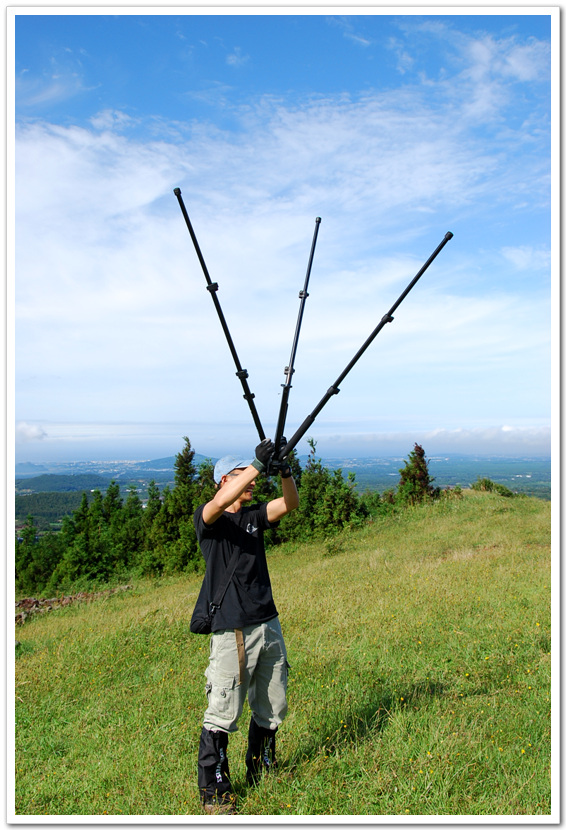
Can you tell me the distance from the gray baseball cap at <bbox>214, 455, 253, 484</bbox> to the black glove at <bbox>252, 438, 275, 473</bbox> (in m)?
0.39

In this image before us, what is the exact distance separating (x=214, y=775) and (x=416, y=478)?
25.1 meters

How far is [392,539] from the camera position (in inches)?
736

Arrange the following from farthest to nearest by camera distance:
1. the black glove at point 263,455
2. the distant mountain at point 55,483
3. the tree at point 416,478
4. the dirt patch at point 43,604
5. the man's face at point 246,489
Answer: the distant mountain at point 55,483 → the tree at point 416,478 → the dirt patch at point 43,604 → the man's face at point 246,489 → the black glove at point 263,455

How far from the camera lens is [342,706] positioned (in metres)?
5.23

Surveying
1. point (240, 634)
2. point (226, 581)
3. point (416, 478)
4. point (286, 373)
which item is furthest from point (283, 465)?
point (416, 478)

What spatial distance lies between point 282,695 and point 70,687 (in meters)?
4.23

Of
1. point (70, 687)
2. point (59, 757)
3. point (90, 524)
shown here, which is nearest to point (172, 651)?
point (70, 687)

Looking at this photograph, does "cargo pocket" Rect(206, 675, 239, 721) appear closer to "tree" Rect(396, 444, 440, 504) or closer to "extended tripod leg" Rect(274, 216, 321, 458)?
"extended tripod leg" Rect(274, 216, 321, 458)

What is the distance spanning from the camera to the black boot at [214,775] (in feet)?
12.0

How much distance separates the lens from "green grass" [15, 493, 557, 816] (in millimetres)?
→ 3908

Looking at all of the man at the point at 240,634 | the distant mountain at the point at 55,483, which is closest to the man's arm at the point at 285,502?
the man at the point at 240,634

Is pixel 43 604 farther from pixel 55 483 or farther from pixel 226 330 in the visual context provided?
pixel 55 483

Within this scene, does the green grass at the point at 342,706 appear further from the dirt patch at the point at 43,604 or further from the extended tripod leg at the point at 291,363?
the dirt patch at the point at 43,604

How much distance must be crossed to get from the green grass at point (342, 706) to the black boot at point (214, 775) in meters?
0.18
